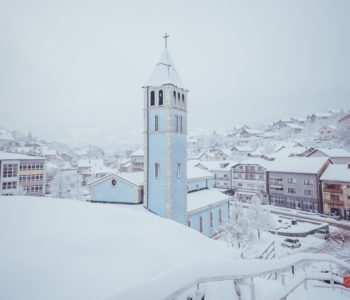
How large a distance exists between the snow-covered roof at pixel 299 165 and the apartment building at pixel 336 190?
1.59 m

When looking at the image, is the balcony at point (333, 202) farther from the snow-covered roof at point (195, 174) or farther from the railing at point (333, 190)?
the snow-covered roof at point (195, 174)

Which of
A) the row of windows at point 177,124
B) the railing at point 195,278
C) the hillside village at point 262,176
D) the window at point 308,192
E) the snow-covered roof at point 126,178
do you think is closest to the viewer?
the railing at point 195,278

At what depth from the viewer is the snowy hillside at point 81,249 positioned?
257 centimetres

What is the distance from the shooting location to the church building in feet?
70.1

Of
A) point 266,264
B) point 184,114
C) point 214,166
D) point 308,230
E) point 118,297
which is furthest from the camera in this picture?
point 214,166

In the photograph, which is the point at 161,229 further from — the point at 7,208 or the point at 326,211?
the point at 326,211

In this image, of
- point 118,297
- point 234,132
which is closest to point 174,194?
point 118,297

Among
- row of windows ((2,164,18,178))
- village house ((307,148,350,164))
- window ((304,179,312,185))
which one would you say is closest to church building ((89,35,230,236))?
row of windows ((2,164,18,178))

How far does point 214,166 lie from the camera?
59281 millimetres

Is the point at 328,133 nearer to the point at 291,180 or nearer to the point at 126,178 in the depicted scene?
the point at 291,180

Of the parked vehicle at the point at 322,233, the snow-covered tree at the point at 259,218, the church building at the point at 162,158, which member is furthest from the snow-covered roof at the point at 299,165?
the church building at the point at 162,158

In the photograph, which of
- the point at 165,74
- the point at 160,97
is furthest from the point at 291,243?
the point at 165,74

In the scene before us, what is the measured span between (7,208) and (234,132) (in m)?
112

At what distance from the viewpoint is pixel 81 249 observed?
11.2 ft
